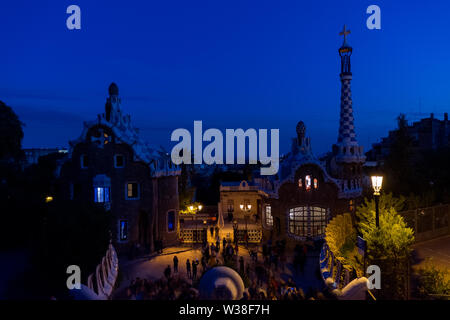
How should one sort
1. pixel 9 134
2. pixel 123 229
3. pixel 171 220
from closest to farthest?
pixel 123 229
pixel 171 220
pixel 9 134

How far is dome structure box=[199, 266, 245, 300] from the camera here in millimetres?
11828

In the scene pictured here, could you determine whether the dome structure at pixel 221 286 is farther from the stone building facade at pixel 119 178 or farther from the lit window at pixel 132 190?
the lit window at pixel 132 190

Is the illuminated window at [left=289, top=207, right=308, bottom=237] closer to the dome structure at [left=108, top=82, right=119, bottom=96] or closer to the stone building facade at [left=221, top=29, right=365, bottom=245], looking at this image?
the stone building facade at [left=221, top=29, right=365, bottom=245]

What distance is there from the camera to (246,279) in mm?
19500

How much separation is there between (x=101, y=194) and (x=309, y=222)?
56.0 ft

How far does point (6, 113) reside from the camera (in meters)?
44.7

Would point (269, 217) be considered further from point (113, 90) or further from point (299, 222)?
point (113, 90)

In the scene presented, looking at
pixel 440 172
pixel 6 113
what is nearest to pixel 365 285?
pixel 440 172

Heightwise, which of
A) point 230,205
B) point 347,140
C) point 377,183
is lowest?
point 230,205

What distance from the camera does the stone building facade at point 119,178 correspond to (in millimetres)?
28969

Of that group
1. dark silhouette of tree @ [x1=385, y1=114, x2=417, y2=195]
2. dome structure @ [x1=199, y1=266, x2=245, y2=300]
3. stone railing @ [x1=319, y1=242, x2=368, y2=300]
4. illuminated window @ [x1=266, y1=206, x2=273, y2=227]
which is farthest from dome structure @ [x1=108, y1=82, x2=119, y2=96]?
dark silhouette of tree @ [x1=385, y1=114, x2=417, y2=195]

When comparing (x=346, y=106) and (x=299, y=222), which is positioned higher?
(x=346, y=106)

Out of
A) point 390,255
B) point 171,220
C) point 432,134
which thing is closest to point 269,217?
point 171,220

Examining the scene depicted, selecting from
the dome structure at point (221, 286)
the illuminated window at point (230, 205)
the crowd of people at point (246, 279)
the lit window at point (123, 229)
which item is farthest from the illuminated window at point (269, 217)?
the dome structure at point (221, 286)
